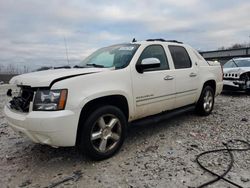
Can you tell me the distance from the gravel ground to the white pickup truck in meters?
0.38

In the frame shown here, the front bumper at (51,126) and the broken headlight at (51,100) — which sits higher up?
the broken headlight at (51,100)

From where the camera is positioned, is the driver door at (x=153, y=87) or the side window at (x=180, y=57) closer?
the driver door at (x=153, y=87)

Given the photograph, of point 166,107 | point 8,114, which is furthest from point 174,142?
point 8,114

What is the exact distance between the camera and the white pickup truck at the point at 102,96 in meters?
3.33

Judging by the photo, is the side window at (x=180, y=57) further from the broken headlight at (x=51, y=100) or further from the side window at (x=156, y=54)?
the broken headlight at (x=51, y=100)

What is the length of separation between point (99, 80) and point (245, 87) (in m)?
8.06

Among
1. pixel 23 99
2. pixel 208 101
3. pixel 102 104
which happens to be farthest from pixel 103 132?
pixel 208 101

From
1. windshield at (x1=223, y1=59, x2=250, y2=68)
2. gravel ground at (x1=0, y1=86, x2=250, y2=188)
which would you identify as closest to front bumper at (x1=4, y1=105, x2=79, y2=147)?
gravel ground at (x1=0, y1=86, x2=250, y2=188)

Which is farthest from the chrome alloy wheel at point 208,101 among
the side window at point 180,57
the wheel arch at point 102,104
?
the wheel arch at point 102,104

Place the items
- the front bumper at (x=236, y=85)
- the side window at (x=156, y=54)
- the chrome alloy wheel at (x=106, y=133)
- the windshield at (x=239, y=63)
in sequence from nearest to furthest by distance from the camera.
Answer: the chrome alloy wheel at (x=106, y=133) < the side window at (x=156, y=54) < the front bumper at (x=236, y=85) < the windshield at (x=239, y=63)

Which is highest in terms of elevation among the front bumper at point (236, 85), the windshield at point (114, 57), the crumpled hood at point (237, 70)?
the windshield at point (114, 57)

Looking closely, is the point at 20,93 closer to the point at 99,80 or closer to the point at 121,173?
the point at 99,80

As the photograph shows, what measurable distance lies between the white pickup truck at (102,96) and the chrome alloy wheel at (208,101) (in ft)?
2.97

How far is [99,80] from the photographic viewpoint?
372cm
